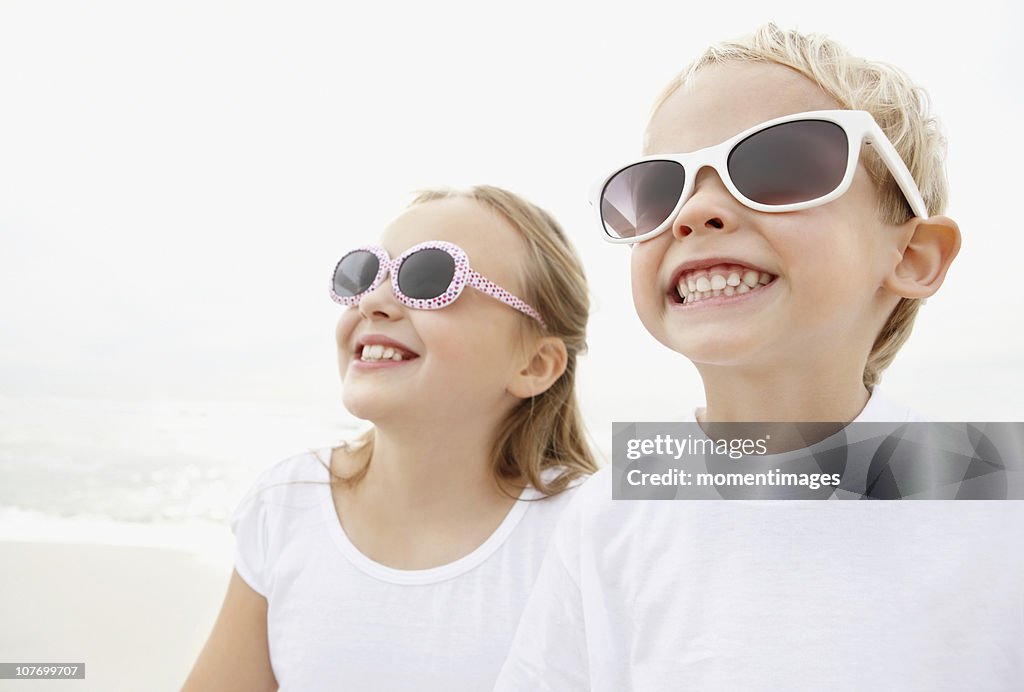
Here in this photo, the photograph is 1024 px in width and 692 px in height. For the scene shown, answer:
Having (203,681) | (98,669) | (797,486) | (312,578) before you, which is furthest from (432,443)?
(98,669)

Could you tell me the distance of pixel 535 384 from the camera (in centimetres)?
194

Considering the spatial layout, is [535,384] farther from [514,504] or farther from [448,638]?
[448,638]

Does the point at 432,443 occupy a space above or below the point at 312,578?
above

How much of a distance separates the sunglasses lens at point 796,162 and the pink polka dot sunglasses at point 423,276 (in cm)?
80

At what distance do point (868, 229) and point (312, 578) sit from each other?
1303 millimetres

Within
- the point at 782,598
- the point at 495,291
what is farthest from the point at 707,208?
the point at 495,291

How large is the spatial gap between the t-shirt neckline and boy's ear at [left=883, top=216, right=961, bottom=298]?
0.92 metres

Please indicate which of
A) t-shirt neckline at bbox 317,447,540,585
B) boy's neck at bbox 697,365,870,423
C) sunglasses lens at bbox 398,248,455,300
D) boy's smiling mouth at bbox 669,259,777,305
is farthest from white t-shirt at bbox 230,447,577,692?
boy's smiling mouth at bbox 669,259,777,305

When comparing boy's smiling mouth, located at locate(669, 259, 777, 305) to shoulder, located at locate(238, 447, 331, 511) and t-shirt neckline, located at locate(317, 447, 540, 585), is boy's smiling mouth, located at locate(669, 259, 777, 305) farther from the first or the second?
shoulder, located at locate(238, 447, 331, 511)

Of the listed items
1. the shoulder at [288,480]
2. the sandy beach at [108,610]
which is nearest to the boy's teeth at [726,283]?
the shoulder at [288,480]

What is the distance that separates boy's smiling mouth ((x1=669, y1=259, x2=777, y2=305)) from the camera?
113cm

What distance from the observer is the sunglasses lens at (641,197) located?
1183 mm

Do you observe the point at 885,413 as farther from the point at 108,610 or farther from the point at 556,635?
the point at 108,610

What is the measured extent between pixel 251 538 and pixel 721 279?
4.30ft
